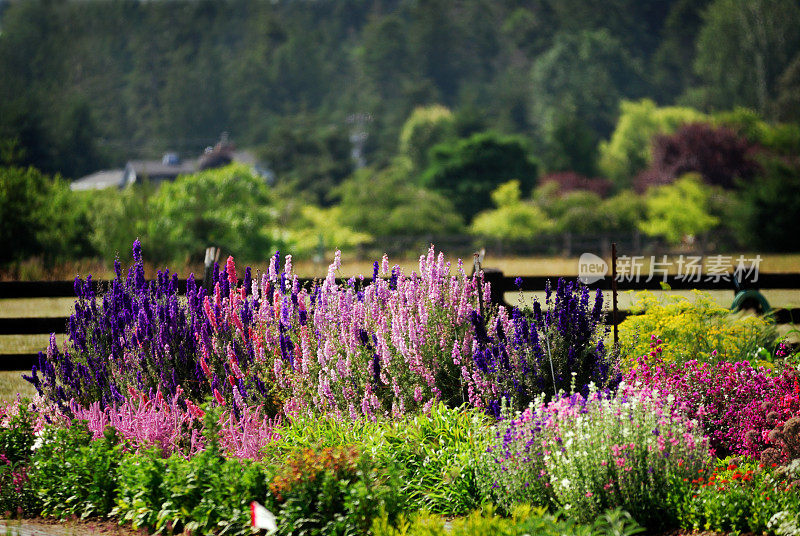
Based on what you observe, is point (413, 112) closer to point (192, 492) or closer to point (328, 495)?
point (192, 492)

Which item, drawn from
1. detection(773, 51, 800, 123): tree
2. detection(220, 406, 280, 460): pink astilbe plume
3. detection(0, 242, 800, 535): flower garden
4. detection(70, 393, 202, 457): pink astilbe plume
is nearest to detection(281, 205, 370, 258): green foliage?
detection(0, 242, 800, 535): flower garden

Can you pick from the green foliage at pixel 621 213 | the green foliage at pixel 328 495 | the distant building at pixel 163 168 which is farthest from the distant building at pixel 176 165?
the green foliage at pixel 328 495

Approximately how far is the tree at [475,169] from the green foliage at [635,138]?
1041 cm

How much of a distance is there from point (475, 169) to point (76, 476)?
1891 inches

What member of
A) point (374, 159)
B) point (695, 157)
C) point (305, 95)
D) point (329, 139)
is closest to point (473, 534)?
point (695, 157)

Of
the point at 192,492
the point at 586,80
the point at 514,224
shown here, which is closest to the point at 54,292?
the point at 192,492

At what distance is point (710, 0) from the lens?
9231 centimetres

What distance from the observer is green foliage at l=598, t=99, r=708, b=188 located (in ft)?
205

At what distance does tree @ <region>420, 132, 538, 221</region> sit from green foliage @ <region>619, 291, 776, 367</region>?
43.1 m

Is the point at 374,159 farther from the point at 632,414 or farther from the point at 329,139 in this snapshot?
the point at 632,414

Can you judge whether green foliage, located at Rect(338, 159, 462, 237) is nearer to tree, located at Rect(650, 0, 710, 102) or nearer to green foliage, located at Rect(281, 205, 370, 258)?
green foliage, located at Rect(281, 205, 370, 258)

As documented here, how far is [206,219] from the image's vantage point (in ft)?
91.8

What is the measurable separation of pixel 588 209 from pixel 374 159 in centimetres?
3905

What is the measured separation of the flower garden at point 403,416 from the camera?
521 cm
